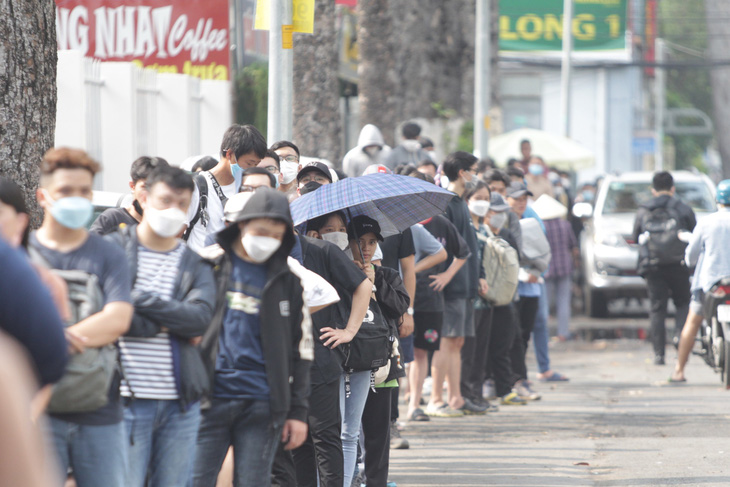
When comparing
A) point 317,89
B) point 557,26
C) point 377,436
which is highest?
point 557,26

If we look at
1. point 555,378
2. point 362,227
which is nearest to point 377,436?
point 362,227

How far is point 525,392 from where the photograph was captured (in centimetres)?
1163

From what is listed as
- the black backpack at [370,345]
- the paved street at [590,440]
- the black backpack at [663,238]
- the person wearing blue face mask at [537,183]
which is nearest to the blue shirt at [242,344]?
the black backpack at [370,345]

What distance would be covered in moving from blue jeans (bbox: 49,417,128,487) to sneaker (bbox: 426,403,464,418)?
6268 mm

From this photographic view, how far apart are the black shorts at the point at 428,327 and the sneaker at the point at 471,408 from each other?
1184 millimetres

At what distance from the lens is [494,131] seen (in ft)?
78.5

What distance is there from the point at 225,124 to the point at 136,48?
149 centimetres

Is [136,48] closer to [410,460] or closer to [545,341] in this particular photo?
[545,341]

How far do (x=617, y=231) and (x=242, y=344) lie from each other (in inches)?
531

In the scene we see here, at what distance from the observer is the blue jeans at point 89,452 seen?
163 inches

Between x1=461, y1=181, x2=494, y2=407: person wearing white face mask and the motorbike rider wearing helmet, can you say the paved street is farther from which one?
the motorbike rider wearing helmet

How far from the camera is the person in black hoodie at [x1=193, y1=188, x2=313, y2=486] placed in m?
4.76

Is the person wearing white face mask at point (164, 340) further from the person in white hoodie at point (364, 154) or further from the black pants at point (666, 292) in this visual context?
the black pants at point (666, 292)

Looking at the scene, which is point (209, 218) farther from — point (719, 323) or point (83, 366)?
point (719, 323)
